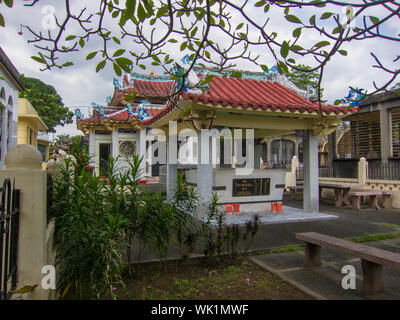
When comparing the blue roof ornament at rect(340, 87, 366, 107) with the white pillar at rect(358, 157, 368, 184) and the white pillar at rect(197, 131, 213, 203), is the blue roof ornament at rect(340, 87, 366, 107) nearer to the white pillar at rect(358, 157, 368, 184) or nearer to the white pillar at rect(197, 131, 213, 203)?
the white pillar at rect(197, 131, 213, 203)

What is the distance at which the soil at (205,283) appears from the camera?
128 inches

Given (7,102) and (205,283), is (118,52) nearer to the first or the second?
(205,283)

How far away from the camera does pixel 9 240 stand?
211 cm

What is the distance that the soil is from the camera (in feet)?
10.7

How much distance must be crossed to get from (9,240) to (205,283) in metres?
2.29

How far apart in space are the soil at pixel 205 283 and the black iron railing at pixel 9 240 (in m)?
1.29

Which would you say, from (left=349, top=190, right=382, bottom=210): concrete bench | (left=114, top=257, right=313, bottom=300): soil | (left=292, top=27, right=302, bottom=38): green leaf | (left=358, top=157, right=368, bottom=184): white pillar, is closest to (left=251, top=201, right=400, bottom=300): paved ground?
(left=114, top=257, right=313, bottom=300): soil

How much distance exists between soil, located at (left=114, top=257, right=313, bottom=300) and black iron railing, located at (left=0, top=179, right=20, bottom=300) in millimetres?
1290

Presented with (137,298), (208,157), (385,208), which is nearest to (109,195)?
(137,298)

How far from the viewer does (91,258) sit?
109 inches

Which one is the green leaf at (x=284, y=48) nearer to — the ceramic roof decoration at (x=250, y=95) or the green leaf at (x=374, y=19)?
the green leaf at (x=374, y=19)

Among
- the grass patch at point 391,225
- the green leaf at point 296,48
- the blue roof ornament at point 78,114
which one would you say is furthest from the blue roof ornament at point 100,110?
the green leaf at point 296,48

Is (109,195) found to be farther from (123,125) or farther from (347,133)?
(347,133)
